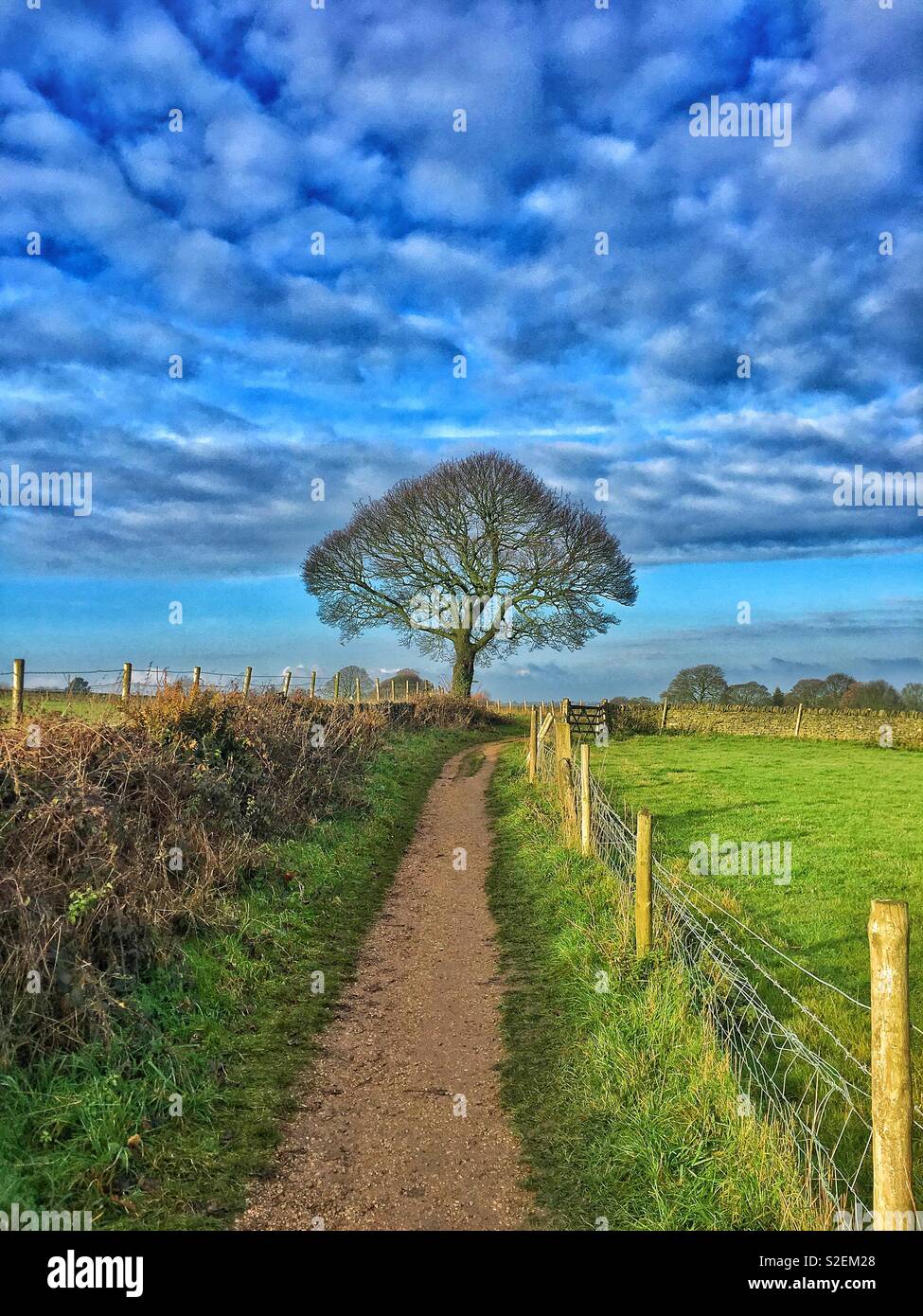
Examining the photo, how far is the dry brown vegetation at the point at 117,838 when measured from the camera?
20.7 feet

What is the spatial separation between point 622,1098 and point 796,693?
5423 cm

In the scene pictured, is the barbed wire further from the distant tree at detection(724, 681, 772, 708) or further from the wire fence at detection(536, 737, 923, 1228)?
the distant tree at detection(724, 681, 772, 708)

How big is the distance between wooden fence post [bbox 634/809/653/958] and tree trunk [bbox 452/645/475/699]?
34.5 m

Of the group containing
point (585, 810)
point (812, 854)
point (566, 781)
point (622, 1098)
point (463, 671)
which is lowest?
point (622, 1098)

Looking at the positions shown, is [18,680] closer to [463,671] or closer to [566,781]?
[566,781]

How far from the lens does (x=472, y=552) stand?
137 ft

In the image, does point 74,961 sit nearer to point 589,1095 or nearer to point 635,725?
point 589,1095

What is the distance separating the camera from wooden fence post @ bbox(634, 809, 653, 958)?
27.8ft

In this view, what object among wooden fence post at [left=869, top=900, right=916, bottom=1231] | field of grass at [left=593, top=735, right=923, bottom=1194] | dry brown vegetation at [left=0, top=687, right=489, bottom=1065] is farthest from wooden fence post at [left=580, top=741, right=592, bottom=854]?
wooden fence post at [left=869, top=900, right=916, bottom=1231]

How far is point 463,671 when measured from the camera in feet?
142

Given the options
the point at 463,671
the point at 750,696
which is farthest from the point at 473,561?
the point at 750,696

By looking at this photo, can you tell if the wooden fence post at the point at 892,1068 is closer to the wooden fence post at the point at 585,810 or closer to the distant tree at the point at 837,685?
the wooden fence post at the point at 585,810
